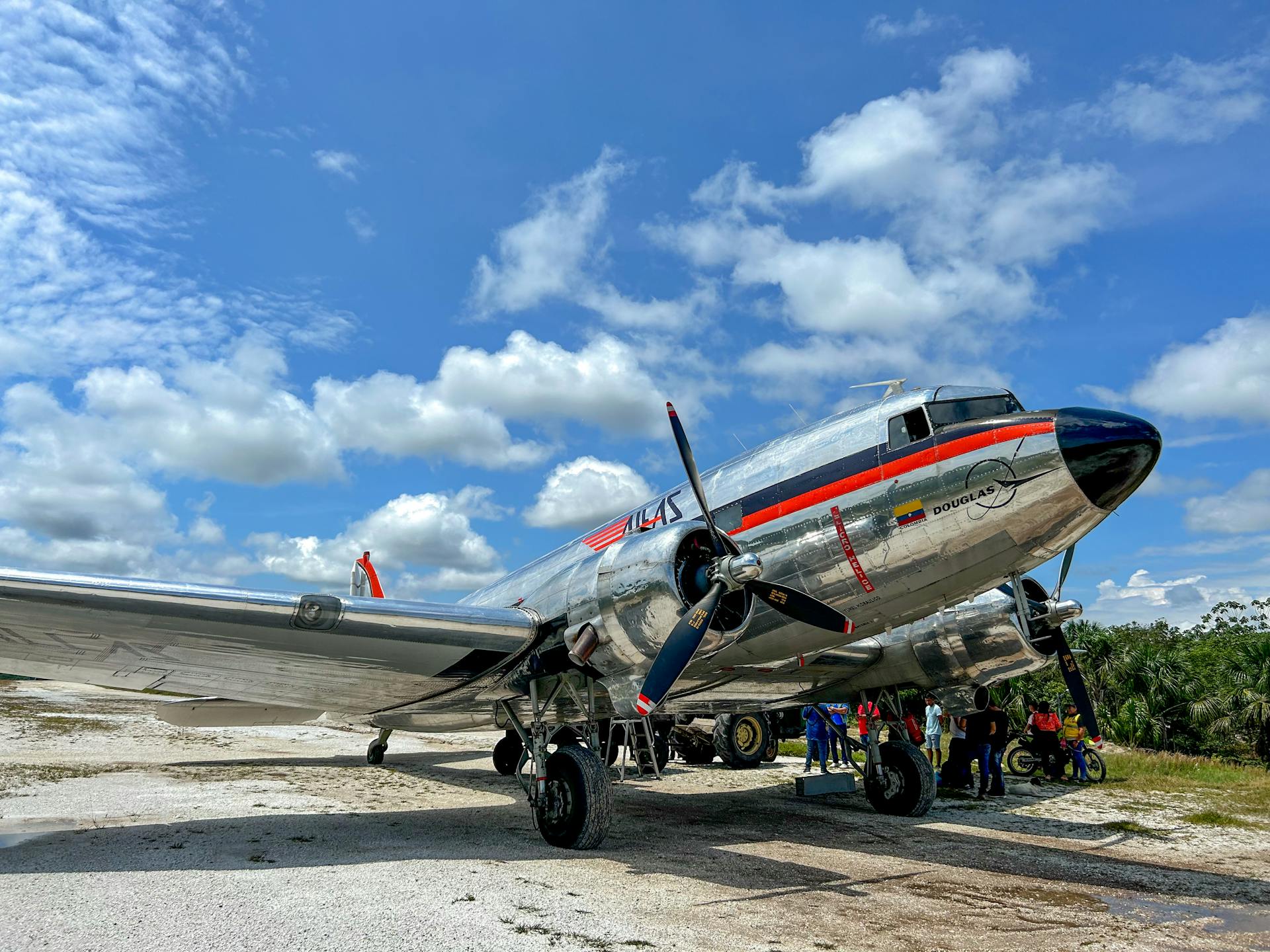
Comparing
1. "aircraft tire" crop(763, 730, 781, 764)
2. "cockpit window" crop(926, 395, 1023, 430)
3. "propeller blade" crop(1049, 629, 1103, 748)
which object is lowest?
"aircraft tire" crop(763, 730, 781, 764)

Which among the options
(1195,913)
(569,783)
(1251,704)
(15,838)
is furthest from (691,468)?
(1251,704)

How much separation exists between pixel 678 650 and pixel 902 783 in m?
6.70

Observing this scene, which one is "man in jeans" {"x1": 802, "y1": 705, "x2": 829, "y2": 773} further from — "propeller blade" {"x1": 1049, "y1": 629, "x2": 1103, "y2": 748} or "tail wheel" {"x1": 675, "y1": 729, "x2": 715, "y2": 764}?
"propeller blade" {"x1": 1049, "y1": 629, "x2": 1103, "y2": 748}

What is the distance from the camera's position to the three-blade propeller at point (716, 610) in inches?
298

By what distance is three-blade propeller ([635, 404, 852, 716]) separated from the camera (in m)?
7.57

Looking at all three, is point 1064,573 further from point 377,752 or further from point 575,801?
point 377,752

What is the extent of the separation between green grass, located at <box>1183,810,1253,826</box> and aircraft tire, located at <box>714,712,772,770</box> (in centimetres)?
875

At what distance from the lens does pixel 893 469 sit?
815cm

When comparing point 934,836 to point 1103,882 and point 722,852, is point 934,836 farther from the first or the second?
point 722,852

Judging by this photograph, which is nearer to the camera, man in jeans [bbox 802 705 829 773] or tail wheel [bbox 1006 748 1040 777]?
tail wheel [bbox 1006 748 1040 777]

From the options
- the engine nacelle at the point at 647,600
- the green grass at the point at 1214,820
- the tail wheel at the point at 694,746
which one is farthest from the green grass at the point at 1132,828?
the tail wheel at the point at 694,746

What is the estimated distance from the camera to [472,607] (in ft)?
31.1

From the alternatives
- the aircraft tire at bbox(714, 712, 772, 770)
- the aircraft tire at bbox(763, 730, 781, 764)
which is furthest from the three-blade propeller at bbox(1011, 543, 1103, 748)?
the aircraft tire at bbox(763, 730, 781, 764)

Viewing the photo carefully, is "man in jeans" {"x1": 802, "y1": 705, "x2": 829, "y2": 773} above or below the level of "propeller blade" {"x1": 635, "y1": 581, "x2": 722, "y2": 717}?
below
